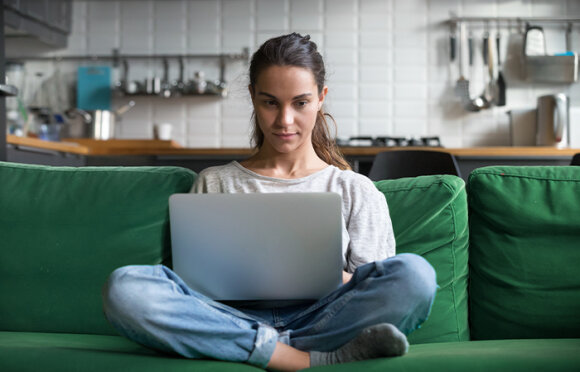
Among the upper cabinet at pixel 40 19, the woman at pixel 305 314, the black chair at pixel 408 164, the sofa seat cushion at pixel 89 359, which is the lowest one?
the sofa seat cushion at pixel 89 359

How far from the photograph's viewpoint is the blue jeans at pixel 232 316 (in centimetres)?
121

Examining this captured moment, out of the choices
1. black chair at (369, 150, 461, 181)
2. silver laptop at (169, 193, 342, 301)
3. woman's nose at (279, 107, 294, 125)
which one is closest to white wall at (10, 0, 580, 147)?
black chair at (369, 150, 461, 181)

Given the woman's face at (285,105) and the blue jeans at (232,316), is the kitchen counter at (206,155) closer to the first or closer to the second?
the woman's face at (285,105)

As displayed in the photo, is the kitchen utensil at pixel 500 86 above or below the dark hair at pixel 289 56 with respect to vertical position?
above

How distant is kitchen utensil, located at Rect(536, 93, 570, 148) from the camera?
4.01m

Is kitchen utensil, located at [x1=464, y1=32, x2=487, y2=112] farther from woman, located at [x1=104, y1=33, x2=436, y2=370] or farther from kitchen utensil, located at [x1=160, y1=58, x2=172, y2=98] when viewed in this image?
woman, located at [x1=104, y1=33, x2=436, y2=370]

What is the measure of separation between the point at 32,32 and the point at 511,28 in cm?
319

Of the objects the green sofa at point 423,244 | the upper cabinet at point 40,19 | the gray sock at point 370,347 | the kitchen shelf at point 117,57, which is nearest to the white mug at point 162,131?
the kitchen shelf at point 117,57

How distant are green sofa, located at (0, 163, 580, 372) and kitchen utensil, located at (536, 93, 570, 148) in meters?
2.59

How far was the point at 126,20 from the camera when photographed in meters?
4.52

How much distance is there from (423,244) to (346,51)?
308 cm

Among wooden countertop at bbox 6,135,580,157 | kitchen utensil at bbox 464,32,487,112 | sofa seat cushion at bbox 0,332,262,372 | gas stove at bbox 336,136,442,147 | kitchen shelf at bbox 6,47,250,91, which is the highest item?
kitchen shelf at bbox 6,47,250,91

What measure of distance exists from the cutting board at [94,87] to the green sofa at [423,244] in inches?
114

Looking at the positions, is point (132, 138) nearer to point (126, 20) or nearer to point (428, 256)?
point (126, 20)
